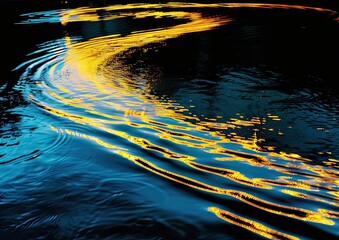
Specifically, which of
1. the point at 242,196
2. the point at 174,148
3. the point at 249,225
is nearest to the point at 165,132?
the point at 174,148

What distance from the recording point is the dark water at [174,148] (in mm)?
3955

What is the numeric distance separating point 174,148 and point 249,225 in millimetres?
2369

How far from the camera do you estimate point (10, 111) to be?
27.6 feet

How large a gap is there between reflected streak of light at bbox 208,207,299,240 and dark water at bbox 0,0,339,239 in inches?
0.5

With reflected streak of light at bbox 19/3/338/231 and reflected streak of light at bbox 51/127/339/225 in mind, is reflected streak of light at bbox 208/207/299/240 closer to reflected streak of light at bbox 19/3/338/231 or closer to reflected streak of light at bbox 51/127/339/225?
reflected streak of light at bbox 19/3/338/231

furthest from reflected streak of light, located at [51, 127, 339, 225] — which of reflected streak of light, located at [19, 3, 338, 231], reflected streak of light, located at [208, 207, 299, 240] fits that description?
reflected streak of light, located at [208, 207, 299, 240]

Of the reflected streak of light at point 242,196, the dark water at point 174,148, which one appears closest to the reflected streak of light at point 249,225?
the dark water at point 174,148

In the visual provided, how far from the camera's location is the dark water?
3955mm

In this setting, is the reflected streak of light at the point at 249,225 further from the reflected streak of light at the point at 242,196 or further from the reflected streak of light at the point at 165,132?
the reflected streak of light at the point at 242,196

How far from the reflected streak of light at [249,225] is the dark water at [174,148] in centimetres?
1

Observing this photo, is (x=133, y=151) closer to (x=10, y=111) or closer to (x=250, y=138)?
(x=250, y=138)

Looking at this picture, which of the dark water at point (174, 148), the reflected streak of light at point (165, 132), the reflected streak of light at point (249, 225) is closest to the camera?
the reflected streak of light at point (249, 225)

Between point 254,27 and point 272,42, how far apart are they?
517 cm

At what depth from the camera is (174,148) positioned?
19.3 ft
